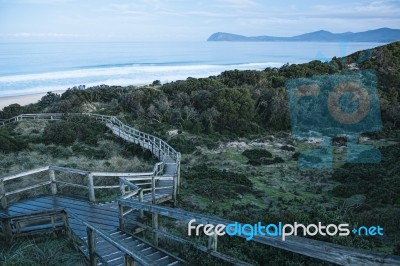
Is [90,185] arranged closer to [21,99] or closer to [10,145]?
[10,145]

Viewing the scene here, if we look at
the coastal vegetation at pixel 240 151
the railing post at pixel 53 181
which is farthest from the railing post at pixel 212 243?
the railing post at pixel 53 181

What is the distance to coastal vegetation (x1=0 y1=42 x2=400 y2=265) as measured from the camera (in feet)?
32.4

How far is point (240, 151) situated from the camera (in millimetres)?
22797

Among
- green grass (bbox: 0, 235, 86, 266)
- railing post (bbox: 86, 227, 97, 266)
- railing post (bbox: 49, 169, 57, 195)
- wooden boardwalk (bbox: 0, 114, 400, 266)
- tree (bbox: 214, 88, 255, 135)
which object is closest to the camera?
wooden boardwalk (bbox: 0, 114, 400, 266)

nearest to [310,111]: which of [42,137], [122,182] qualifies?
[42,137]

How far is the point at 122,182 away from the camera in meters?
8.12

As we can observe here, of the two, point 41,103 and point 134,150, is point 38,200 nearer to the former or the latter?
point 134,150

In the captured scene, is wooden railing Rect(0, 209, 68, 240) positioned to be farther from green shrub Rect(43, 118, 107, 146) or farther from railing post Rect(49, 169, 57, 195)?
green shrub Rect(43, 118, 107, 146)

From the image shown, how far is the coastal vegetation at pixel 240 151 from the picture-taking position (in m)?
9.88

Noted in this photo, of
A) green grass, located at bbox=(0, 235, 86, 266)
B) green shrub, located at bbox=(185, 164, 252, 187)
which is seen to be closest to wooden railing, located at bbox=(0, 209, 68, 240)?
green grass, located at bbox=(0, 235, 86, 266)

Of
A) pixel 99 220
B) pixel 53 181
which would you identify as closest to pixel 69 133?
pixel 53 181

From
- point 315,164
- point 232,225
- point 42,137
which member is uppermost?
Answer: point 232,225

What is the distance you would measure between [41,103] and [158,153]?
24633 millimetres

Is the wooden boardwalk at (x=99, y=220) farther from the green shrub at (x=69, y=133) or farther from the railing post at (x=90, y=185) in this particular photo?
the green shrub at (x=69, y=133)
